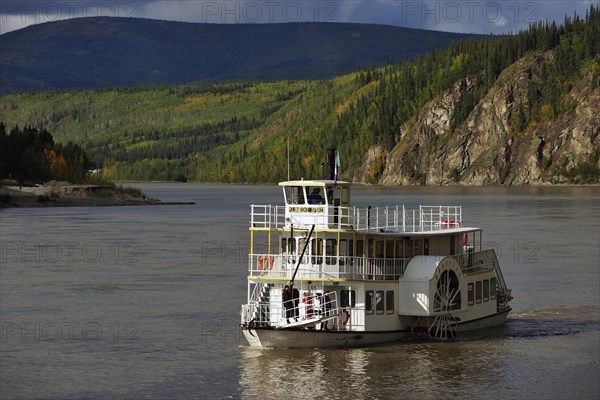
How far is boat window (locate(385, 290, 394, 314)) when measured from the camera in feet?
141

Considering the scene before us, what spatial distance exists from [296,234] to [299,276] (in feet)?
6.80

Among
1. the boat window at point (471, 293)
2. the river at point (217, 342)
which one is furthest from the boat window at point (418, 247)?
the river at point (217, 342)

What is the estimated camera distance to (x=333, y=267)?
4259 centimetres

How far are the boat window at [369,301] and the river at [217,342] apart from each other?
4.82 ft

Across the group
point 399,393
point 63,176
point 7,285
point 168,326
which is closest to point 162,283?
point 7,285

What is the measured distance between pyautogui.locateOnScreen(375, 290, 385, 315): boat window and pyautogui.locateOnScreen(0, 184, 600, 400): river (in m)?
1.38

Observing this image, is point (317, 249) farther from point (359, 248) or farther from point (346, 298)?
point (346, 298)

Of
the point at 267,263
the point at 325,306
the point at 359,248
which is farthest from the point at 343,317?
the point at 267,263

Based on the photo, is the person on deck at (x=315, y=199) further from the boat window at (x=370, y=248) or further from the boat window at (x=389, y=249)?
the boat window at (x=389, y=249)

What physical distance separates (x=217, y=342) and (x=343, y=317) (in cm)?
643

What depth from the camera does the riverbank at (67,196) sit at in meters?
170

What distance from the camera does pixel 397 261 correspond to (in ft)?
146

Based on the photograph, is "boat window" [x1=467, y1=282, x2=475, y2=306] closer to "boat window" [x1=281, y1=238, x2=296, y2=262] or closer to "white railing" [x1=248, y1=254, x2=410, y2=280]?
"white railing" [x1=248, y1=254, x2=410, y2=280]

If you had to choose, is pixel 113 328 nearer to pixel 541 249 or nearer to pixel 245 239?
pixel 541 249
